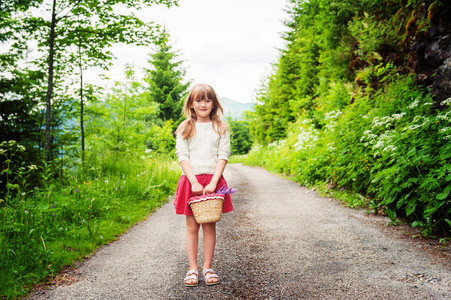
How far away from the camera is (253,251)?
364 centimetres

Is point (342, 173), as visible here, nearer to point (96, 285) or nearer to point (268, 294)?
point (268, 294)

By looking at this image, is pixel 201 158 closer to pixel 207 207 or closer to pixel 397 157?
pixel 207 207

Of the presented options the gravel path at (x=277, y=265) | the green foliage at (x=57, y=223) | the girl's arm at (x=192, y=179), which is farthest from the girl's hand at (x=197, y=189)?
the green foliage at (x=57, y=223)

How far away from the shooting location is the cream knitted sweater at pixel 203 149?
2.97 m

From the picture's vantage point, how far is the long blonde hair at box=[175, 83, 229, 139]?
3.03m

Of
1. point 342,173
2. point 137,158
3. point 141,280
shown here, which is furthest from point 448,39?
point 137,158

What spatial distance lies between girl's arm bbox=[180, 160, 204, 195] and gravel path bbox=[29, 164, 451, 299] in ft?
2.99

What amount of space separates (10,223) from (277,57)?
930 inches

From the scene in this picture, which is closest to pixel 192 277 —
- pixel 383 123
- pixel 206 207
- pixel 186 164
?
pixel 206 207

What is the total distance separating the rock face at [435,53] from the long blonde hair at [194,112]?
4694 millimetres

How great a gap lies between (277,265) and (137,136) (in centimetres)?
999

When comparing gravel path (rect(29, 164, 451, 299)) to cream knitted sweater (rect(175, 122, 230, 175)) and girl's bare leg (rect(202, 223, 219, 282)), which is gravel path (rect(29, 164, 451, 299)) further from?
→ cream knitted sweater (rect(175, 122, 230, 175))

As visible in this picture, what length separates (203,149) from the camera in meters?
3.00

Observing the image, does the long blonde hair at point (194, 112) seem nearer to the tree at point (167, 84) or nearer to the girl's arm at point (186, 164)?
the girl's arm at point (186, 164)
